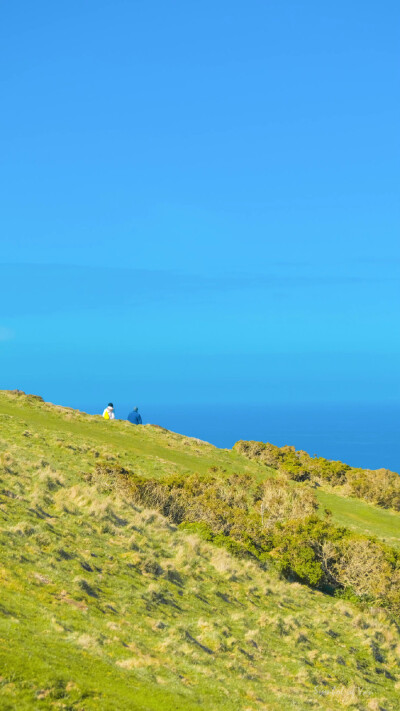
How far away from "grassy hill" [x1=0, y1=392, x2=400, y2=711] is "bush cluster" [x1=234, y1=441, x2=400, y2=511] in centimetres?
2245

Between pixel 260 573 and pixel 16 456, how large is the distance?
49.4ft

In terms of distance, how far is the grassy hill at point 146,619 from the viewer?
14.0m

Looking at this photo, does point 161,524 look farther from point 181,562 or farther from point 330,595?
point 330,595

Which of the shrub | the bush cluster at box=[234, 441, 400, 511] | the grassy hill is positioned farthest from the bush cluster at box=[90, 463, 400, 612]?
the bush cluster at box=[234, 441, 400, 511]

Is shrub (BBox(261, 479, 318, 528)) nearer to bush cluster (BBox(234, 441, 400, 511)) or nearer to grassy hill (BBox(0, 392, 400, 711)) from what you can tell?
grassy hill (BBox(0, 392, 400, 711))

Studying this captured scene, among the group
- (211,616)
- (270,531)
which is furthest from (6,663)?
(270,531)

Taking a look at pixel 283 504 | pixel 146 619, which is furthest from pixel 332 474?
pixel 146 619

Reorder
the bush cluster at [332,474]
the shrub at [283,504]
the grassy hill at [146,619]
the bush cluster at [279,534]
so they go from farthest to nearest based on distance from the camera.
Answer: the bush cluster at [332,474] → the shrub at [283,504] → the bush cluster at [279,534] → the grassy hill at [146,619]

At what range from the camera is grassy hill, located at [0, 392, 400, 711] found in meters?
14.0

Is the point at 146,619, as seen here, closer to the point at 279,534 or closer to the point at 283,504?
the point at 279,534

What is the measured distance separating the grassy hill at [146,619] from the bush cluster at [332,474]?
22.4m

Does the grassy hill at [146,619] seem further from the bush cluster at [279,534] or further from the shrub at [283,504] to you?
the shrub at [283,504]

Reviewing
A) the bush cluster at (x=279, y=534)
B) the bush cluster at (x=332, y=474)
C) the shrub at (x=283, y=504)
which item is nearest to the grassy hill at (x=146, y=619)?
the bush cluster at (x=279, y=534)

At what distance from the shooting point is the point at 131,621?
19203mm
